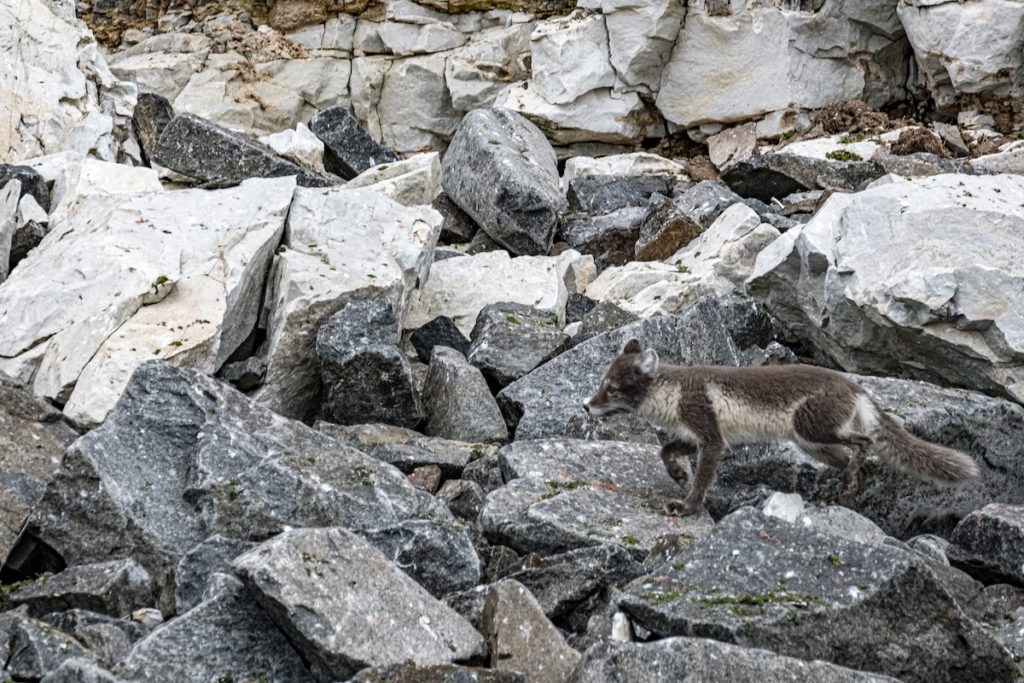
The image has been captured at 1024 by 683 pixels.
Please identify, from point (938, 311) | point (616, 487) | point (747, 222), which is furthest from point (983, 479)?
point (747, 222)

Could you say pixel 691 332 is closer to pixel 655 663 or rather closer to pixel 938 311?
pixel 938 311

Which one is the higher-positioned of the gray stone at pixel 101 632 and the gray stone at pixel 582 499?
the gray stone at pixel 101 632

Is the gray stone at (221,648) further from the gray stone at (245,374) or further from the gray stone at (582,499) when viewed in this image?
the gray stone at (245,374)

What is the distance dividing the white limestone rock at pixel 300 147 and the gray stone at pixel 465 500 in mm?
11106

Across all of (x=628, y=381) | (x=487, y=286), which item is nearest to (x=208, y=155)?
(x=487, y=286)

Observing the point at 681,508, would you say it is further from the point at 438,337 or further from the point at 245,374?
the point at 438,337

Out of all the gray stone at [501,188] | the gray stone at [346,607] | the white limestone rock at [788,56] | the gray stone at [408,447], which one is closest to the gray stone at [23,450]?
the gray stone at [408,447]

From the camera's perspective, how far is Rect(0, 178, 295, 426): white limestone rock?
42.3 ft

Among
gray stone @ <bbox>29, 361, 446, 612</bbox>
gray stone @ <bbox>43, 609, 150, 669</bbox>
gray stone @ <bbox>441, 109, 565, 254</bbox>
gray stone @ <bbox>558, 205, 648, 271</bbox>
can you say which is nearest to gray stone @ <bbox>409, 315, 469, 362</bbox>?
gray stone @ <bbox>441, 109, 565, 254</bbox>

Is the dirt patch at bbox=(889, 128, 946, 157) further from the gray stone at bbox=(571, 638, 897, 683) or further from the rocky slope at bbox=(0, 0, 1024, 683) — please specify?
the gray stone at bbox=(571, 638, 897, 683)

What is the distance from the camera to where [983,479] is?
11258 millimetres

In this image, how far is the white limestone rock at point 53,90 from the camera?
20.9m

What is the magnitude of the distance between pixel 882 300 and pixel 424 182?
8.67m

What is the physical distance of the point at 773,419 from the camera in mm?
10172
